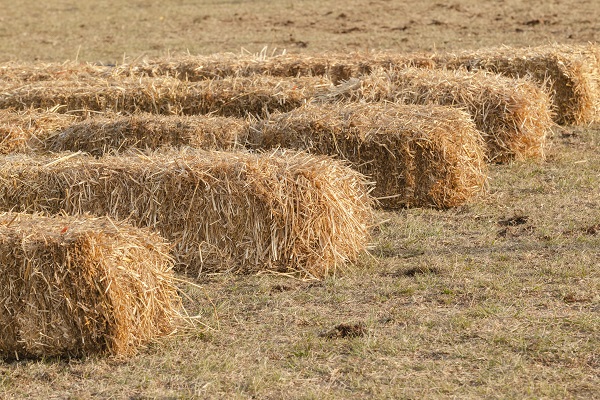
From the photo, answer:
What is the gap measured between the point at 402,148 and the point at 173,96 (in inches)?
124

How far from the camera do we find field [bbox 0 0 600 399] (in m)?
5.25

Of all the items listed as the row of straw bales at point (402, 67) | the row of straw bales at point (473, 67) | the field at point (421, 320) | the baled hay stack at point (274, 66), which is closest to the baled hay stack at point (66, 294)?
the field at point (421, 320)

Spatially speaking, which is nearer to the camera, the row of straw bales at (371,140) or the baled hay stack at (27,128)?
the row of straw bales at (371,140)

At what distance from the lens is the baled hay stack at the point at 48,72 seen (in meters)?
12.2

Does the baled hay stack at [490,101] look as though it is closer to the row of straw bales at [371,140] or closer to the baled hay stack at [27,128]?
the row of straw bales at [371,140]

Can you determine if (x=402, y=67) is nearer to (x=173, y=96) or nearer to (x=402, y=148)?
(x=173, y=96)

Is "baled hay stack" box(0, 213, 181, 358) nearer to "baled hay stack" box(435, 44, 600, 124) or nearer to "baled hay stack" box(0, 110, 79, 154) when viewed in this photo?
"baled hay stack" box(0, 110, 79, 154)

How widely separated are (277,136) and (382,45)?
8.56 m

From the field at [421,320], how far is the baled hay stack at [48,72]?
17.0 ft

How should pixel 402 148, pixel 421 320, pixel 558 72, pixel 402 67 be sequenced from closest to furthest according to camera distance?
1. pixel 421 320
2. pixel 402 148
3. pixel 558 72
4. pixel 402 67

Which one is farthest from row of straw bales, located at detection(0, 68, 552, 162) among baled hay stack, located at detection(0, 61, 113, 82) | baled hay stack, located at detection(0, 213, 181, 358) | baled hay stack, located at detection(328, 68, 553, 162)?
baled hay stack, located at detection(0, 213, 181, 358)

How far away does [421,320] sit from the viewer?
20.0ft

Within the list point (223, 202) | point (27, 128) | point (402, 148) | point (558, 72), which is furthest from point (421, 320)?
point (558, 72)

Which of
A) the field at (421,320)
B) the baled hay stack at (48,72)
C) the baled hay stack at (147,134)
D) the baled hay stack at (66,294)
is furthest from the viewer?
the baled hay stack at (48,72)
